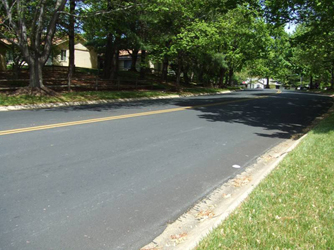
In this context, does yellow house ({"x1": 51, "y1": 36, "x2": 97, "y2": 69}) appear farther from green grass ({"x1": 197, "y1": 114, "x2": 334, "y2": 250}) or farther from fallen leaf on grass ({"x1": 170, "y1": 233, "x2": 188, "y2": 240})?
fallen leaf on grass ({"x1": 170, "y1": 233, "x2": 188, "y2": 240})

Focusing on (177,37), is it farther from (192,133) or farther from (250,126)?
(192,133)

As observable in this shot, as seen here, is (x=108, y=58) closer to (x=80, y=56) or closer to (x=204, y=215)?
(x=80, y=56)

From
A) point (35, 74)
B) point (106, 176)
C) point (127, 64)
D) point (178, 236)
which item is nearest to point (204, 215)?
point (178, 236)

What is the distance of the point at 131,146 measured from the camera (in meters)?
6.56

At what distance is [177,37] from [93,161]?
19222mm

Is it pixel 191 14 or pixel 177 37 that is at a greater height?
pixel 191 14

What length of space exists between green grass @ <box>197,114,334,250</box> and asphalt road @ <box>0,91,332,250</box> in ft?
2.71

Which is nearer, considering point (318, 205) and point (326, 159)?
point (318, 205)

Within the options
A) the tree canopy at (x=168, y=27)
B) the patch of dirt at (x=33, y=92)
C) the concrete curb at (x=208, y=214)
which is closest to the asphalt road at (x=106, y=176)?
the concrete curb at (x=208, y=214)

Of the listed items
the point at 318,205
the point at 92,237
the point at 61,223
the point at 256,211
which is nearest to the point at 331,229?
the point at 318,205

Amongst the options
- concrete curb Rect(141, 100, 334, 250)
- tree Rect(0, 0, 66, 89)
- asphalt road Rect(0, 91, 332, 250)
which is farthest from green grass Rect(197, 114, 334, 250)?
tree Rect(0, 0, 66, 89)

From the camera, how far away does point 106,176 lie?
15.5 ft

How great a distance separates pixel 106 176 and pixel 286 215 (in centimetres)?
289

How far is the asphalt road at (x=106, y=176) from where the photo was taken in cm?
319
